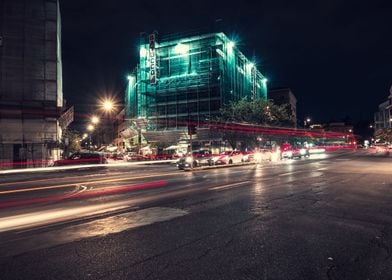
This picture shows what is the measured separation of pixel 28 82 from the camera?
38375 millimetres

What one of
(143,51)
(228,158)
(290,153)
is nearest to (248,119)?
(290,153)

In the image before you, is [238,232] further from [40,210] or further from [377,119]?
[377,119]

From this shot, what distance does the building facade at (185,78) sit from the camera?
207ft

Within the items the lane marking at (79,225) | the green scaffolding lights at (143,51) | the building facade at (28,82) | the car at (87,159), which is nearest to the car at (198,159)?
the car at (87,159)

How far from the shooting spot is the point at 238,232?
252 inches

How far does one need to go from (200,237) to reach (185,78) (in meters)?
62.0

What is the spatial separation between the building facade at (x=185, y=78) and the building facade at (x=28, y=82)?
26820mm

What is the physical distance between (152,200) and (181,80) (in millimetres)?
57995

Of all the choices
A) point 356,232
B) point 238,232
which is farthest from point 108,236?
point 356,232

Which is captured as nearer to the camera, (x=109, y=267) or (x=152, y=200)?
(x=109, y=267)

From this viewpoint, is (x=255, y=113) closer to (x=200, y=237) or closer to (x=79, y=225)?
(x=79, y=225)

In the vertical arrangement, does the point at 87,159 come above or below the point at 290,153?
below

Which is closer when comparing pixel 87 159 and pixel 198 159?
pixel 198 159

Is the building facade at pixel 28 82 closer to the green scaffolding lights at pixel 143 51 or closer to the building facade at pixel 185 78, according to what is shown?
the building facade at pixel 185 78
